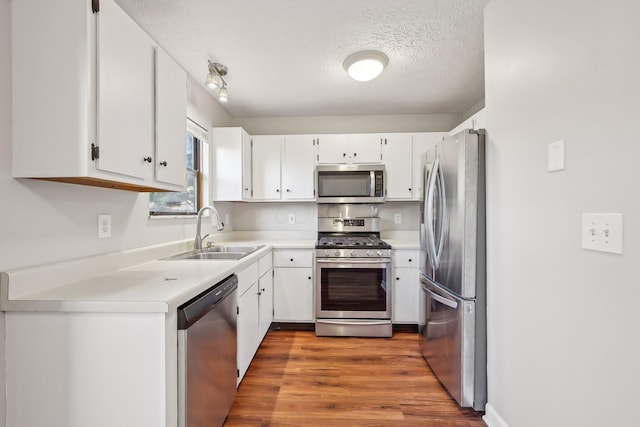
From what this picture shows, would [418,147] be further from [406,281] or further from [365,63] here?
[406,281]

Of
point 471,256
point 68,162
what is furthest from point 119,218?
point 471,256

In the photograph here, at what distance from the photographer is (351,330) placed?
2.66 metres

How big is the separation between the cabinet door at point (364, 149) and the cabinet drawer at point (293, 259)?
3.79 ft

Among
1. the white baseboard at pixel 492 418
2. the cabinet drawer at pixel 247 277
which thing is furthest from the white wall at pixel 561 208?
the cabinet drawer at pixel 247 277

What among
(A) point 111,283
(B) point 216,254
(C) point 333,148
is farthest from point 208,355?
(C) point 333,148

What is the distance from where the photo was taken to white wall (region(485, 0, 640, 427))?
0.85m

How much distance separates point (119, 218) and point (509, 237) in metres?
2.12

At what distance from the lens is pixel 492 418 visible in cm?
155

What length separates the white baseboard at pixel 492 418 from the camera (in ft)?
4.86

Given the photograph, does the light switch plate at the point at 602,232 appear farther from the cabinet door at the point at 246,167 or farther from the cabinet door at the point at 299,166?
the cabinet door at the point at 246,167

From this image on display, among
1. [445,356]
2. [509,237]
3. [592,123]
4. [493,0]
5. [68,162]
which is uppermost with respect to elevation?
[493,0]

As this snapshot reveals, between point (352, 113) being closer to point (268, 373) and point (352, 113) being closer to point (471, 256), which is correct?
point (471, 256)

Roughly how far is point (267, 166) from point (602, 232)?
108 inches

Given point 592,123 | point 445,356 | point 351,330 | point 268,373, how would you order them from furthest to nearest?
point 351,330
point 268,373
point 445,356
point 592,123
